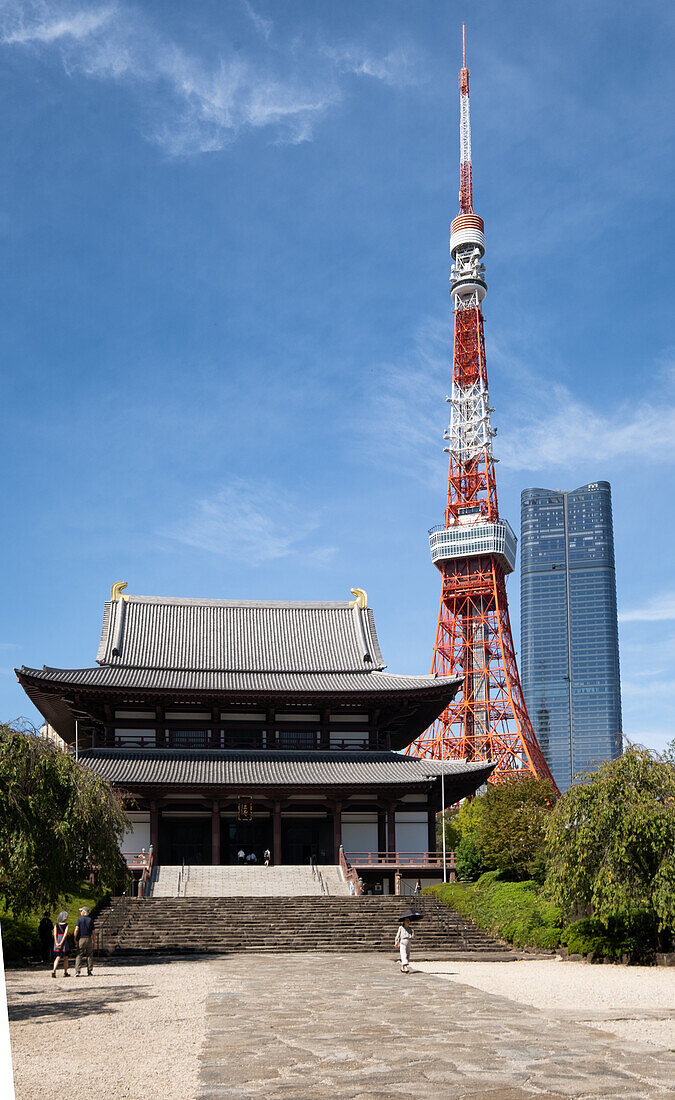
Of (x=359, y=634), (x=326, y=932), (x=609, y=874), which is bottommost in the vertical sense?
(x=326, y=932)

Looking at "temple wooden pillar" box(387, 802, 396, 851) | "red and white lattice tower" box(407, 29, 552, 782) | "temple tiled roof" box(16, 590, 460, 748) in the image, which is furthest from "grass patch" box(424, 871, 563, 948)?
"red and white lattice tower" box(407, 29, 552, 782)

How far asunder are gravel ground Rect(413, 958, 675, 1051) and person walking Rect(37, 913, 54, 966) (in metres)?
9.70

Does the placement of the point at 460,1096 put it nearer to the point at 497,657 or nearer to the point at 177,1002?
the point at 177,1002

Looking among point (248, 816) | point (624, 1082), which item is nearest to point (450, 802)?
point (248, 816)

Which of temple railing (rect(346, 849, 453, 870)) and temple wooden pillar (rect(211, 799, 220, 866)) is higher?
temple wooden pillar (rect(211, 799, 220, 866))

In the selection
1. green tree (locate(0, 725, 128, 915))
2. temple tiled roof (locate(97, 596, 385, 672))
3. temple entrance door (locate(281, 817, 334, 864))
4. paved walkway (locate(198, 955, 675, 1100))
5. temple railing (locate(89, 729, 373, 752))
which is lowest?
paved walkway (locate(198, 955, 675, 1100))

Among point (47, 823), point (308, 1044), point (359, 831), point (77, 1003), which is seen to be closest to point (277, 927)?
point (47, 823)

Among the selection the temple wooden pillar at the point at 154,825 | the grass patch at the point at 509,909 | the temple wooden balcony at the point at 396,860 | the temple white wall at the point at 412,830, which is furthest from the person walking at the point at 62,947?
the temple white wall at the point at 412,830

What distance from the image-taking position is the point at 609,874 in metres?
24.0

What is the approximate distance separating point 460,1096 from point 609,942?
17.2 m

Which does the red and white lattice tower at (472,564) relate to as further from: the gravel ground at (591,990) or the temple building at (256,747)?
the gravel ground at (591,990)

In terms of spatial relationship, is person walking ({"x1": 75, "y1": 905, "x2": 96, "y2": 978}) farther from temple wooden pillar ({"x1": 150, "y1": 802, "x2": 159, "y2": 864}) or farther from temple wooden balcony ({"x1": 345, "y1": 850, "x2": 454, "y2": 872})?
temple wooden pillar ({"x1": 150, "y1": 802, "x2": 159, "y2": 864})

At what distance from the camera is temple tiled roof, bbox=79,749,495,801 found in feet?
134

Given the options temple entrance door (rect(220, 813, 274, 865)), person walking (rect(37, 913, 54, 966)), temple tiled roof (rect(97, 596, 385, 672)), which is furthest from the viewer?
temple tiled roof (rect(97, 596, 385, 672))
